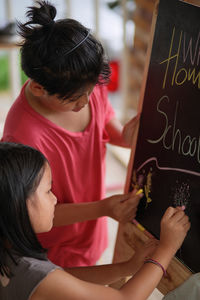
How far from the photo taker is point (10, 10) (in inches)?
113

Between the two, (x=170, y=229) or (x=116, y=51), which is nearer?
(x=170, y=229)

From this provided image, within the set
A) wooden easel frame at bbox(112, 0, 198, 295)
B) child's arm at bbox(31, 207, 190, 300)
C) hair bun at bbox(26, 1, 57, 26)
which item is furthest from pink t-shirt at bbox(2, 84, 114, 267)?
child's arm at bbox(31, 207, 190, 300)

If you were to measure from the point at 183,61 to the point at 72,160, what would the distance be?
1.39ft

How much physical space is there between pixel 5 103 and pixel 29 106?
7.44ft

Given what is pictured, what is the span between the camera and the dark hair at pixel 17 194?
0.85 metres

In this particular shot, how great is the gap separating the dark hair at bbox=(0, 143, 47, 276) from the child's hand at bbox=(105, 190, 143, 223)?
0.31 metres

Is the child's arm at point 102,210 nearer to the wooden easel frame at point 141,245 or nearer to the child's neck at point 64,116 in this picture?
the wooden easel frame at point 141,245

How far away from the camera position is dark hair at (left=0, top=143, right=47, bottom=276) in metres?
0.85

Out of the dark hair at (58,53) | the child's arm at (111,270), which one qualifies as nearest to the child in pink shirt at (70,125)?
the dark hair at (58,53)

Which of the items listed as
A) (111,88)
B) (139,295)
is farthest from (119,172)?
(139,295)

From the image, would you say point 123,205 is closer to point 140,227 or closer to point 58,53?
point 140,227

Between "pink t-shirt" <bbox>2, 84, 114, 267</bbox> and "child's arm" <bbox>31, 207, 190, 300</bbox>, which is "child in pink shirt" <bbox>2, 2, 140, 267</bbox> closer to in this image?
"pink t-shirt" <bbox>2, 84, 114, 267</bbox>

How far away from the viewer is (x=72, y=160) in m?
1.21

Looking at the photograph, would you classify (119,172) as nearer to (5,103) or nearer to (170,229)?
(5,103)
